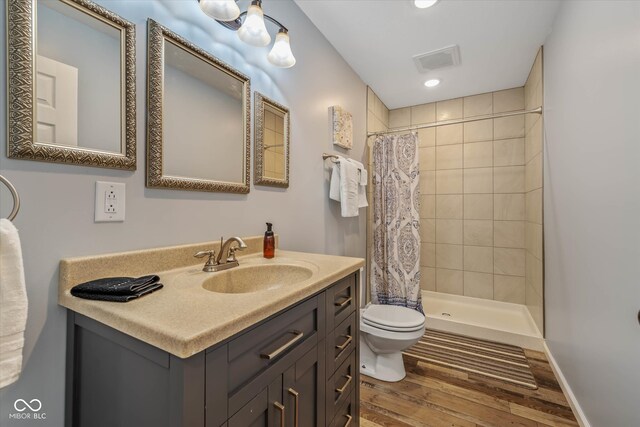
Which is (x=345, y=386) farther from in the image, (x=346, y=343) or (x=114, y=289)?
(x=114, y=289)

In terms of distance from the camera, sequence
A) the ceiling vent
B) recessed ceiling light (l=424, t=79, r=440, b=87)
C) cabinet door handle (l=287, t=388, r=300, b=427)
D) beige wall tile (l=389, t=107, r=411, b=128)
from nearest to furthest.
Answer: cabinet door handle (l=287, t=388, r=300, b=427) → the ceiling vent → recessed ceiling light (l=424, t=79, r=440, b=87) → beige wall tile (l=389, t=107, r=411, b=128)

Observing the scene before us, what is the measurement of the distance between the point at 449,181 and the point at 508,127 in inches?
29.5

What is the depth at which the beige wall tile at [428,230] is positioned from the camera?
3170 millimetres

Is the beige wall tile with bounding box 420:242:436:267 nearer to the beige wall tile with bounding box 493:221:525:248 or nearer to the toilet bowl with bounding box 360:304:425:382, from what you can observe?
the beige wall tile with bounding box 493:221:525:248

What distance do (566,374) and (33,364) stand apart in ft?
8.12

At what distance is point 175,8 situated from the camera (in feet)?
3.31

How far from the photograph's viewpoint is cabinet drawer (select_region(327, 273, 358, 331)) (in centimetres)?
100

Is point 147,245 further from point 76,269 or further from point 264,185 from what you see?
point 264,185

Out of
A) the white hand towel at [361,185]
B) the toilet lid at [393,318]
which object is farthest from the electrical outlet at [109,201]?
the white hand towel at [361,185]

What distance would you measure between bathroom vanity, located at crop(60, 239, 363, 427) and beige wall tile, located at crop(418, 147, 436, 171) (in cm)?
256

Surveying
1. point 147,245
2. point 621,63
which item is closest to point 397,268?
point 621,63

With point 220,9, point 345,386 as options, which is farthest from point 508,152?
point 220,9

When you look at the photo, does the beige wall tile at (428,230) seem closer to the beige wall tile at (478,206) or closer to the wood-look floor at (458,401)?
the beige wall tile at (478,206)

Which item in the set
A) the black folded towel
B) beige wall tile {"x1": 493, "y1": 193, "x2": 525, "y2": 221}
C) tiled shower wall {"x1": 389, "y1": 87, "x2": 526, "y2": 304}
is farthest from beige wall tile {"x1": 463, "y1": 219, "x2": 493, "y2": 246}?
the black folded towel
